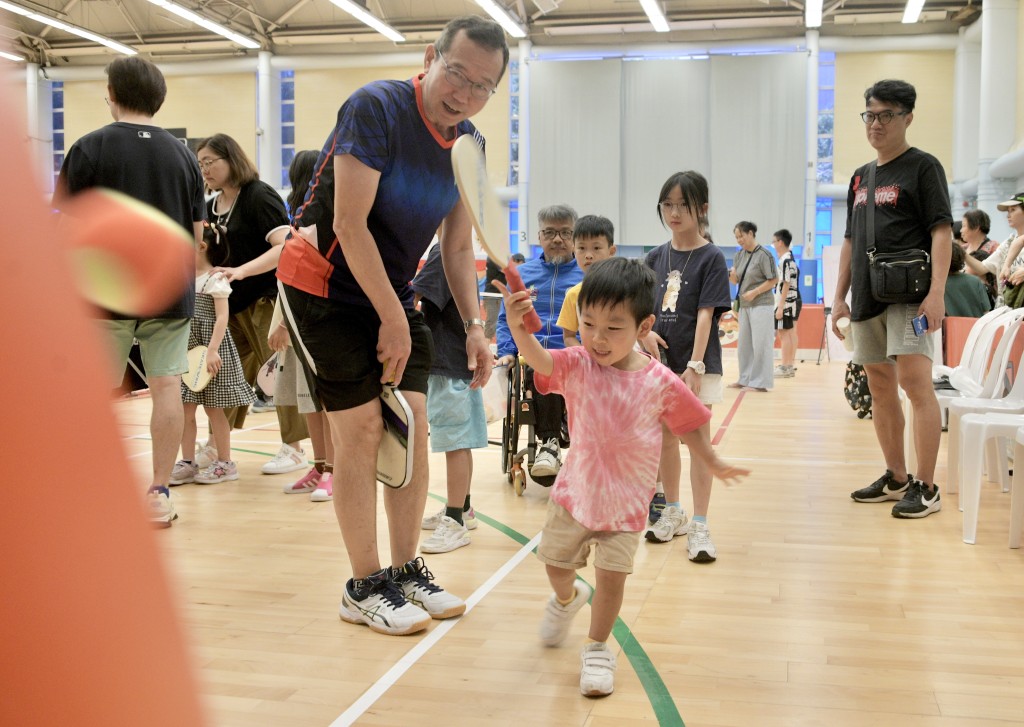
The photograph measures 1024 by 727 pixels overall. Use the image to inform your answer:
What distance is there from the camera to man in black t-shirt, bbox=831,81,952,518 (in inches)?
159

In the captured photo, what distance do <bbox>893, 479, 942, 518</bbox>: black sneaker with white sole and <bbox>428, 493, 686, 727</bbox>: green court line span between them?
1882 mm

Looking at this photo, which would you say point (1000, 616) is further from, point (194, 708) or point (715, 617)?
point (194, 708)

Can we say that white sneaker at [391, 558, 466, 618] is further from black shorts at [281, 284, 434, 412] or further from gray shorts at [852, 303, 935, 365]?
gray shorts at [852, 303, 935, 365]

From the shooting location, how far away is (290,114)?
66.8 ft

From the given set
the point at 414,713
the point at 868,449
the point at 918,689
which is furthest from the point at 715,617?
the point at 868,449

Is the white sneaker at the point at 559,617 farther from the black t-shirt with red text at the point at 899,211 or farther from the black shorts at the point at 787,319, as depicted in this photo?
the black shorts at the point at 787,319

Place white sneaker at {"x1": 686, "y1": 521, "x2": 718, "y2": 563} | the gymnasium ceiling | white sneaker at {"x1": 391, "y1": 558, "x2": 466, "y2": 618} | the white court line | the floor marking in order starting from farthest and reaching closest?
the gymnasium ceiling < the floor marking < white sneaker at {"x1": 686, "y1": 521, "x2": 718, "y2": 563} < white sneaker at {"x1": 391, "y1": 558, "x2": 466, "y2": 618} < the white court line

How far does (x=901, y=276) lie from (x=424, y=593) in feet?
8.28

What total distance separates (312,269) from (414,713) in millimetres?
1179

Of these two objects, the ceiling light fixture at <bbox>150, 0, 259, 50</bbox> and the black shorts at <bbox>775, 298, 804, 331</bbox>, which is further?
the ceiling light fixture at <bbox>150, 0, 259, 50</bbox>

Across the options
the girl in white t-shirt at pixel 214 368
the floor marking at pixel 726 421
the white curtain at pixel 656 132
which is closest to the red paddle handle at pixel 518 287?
the girl in white t-shirt at pixel 214 368

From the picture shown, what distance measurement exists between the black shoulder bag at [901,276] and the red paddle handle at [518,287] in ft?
7.98

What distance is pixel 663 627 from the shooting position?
2.70 meters

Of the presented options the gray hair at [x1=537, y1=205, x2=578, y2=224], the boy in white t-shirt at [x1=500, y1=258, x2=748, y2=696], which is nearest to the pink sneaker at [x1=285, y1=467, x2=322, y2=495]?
the gray hair at [x1=537, y1=205, x2=578, y2=224]
